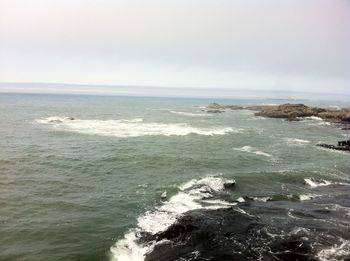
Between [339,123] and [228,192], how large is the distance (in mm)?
58625

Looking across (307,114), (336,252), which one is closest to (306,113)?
(307,114)

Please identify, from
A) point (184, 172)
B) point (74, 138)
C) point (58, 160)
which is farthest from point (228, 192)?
point (74, 138)

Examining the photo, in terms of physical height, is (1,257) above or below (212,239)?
below

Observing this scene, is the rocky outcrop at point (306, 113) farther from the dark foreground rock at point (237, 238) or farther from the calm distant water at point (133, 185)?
the dark foreground rock at point (237, 238)

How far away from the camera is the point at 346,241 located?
60.2ft

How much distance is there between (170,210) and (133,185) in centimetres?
666

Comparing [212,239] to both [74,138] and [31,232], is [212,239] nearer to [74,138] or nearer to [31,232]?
[31,232]

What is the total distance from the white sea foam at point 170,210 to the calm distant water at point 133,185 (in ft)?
0.23

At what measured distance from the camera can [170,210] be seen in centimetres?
2406

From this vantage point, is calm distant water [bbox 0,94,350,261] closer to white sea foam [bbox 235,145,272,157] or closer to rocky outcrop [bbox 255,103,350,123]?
white sea foam [bbox 235,145,272,157]

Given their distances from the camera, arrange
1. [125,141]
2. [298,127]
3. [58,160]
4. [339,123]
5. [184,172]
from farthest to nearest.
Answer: [339,123] → [298,127] → [125,141] → [58,160] → [184,172]

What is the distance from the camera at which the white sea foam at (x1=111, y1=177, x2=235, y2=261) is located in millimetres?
18750

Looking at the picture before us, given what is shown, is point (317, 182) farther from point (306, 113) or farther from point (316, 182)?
point (306, 113)

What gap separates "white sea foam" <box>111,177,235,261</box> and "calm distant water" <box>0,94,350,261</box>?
69 mm
